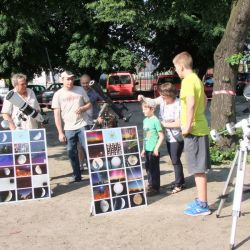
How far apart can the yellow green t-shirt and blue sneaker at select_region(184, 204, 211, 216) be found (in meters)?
0.86

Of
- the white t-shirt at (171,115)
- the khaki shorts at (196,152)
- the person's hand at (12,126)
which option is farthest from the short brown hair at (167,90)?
the person's hand at (12,126)

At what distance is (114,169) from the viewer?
20.0 feet

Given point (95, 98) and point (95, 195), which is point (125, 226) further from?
point (95, 98)

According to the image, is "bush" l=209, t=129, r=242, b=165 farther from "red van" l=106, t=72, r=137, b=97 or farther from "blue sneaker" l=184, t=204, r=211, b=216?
"red van" l=106, t=72, r=137, b=97

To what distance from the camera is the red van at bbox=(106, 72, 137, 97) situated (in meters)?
30.0

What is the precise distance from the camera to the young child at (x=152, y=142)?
21.6 feet

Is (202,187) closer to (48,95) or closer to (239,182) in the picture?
(239,182)

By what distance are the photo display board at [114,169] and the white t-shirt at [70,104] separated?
141 centimetres

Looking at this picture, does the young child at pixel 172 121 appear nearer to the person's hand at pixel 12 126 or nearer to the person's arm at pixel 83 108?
the person's arm at pixel 83 108

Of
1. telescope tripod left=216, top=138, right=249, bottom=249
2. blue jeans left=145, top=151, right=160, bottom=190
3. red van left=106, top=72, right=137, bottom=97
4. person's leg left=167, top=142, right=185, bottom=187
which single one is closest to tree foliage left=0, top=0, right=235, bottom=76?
red van left=106, top=72, right=137, bottom=97

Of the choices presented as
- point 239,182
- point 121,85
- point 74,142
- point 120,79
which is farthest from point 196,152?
point 120,79

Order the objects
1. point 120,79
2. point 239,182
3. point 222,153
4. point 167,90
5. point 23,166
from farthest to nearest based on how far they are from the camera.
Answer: point 120,79 → point 222,153 → point 167,90 → point 23,166 → point 239,182

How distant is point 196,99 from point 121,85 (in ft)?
81.4

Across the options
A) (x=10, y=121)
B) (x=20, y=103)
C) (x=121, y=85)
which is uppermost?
(x=121, y=85)
